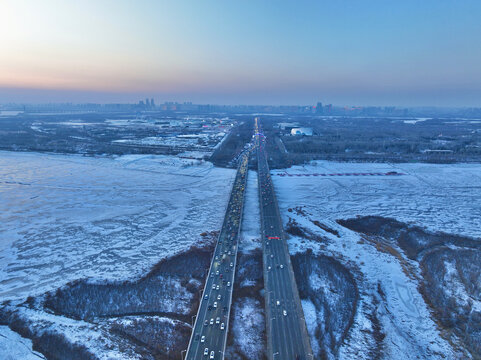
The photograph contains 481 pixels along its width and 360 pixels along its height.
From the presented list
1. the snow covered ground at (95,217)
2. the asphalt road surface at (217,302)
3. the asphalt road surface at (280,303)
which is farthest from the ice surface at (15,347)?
the asphalt road surface at (280,303)

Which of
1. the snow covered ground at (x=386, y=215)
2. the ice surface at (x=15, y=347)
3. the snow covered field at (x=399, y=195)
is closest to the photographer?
the ice surface at (x=15, y=347)

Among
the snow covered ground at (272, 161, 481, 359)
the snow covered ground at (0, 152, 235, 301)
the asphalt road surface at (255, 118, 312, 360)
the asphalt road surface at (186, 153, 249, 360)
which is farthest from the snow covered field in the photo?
the snow covered ground at (0, 152, 235, 301)

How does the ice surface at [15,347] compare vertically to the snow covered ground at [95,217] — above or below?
below

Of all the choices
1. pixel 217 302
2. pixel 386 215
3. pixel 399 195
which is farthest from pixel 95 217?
pixel 399 195

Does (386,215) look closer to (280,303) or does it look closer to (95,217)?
(280,303)

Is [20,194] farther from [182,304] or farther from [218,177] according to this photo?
[182,304]

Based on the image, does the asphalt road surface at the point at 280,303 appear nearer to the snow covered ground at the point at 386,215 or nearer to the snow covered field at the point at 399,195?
the snow covered ground at the point at 386,215
